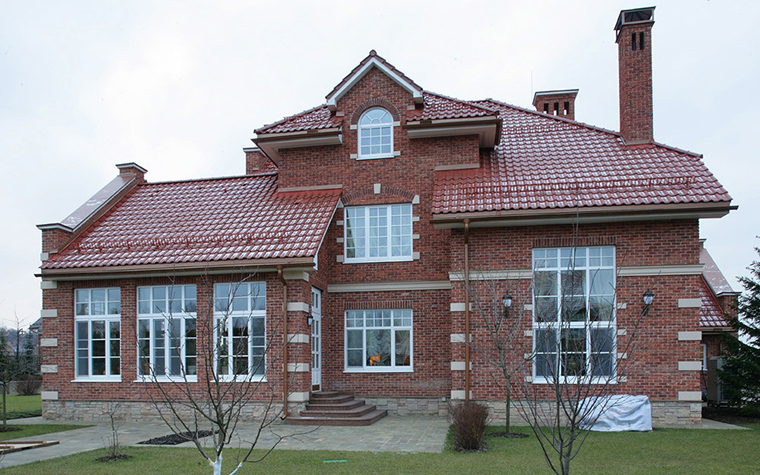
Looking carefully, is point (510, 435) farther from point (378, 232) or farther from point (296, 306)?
point (378, 232)

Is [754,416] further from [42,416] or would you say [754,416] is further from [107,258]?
[42,416]

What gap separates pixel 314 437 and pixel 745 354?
437 inches

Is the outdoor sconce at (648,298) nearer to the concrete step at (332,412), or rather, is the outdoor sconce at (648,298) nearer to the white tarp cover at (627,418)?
the white tarp cover at (627,418)

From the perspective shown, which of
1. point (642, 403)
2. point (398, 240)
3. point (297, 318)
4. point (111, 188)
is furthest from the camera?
point (111, 188)

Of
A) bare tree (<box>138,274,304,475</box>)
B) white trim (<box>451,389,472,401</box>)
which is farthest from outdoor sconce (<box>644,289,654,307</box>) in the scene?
bare tree (<box>138,274,304,475</box>)

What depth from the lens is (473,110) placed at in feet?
54.6

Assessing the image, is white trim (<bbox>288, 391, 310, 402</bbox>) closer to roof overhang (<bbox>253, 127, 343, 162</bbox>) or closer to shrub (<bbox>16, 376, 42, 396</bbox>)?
roof overhang (<bbox>253, 127, 343, 162</bbox>)

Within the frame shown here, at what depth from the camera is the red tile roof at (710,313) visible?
63.1 feet

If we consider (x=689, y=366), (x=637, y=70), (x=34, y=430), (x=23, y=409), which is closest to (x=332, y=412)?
(x=34, y=430)

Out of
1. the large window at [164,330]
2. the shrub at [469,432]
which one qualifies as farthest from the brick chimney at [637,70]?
the large window at [164,330]

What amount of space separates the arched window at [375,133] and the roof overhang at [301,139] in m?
0.67

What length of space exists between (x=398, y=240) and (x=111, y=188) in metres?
9.45

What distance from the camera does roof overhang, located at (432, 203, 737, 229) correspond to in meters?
13.7

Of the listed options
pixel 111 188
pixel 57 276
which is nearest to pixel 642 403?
pixel 57 276
